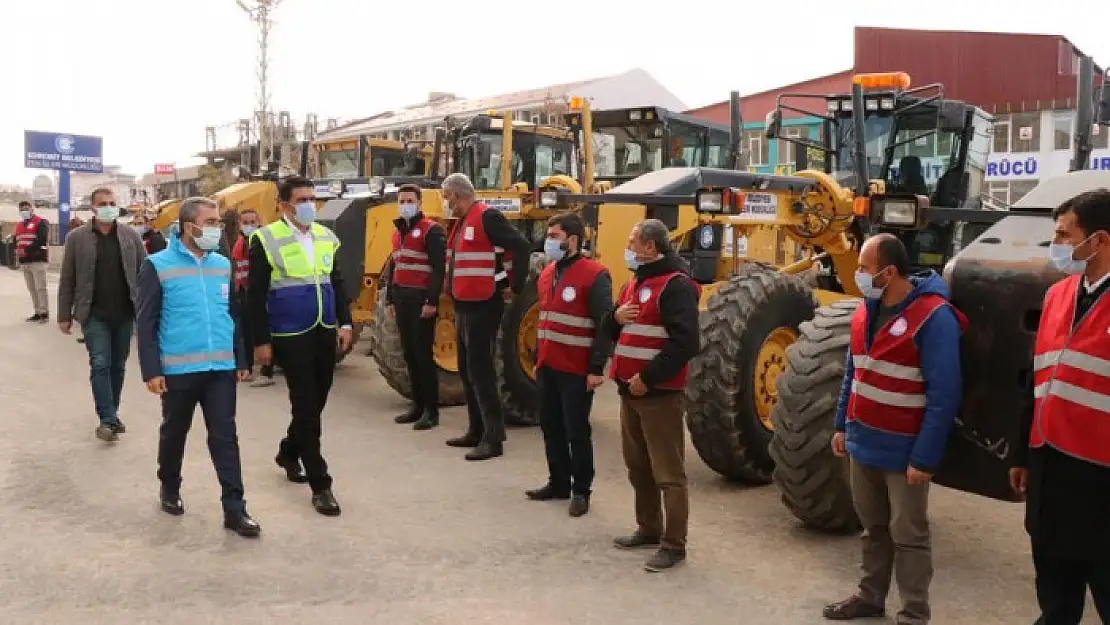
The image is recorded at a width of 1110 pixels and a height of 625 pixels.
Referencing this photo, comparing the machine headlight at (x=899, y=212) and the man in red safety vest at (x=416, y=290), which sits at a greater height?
the machine headlight at (x=899, y=212)

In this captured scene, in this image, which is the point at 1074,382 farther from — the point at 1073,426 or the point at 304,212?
the point at 304,212

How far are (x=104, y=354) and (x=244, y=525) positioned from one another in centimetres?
300

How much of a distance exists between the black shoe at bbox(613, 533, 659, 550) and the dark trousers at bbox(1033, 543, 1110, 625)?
2079 mm

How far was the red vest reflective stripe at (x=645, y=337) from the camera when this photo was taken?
15.8ft

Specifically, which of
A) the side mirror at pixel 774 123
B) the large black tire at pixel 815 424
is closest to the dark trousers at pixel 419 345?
the side mirror at pixel 774 123

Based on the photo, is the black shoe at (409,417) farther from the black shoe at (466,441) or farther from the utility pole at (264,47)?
the utility pole at (264,47)

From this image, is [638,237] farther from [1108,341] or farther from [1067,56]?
[1067,56]

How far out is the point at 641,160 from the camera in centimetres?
1248

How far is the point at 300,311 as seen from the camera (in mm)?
5582

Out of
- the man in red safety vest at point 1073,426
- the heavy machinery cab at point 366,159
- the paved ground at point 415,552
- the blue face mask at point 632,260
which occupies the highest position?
the heavy machinery cab at point 366,159

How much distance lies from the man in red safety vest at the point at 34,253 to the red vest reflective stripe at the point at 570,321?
12426 mm

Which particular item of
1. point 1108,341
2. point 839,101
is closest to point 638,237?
point 1108,341

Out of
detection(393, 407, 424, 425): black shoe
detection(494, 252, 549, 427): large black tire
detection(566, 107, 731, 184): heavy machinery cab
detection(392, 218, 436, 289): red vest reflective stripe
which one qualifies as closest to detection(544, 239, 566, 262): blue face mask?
detection(494, 252, 549, 427): large black tire

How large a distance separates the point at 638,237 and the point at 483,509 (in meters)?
1.90
